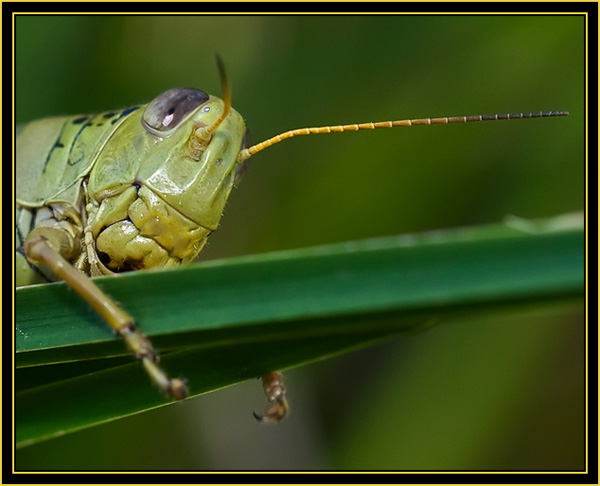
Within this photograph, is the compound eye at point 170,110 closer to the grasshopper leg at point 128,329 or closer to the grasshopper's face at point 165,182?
the grasshopper's face at point 165,182

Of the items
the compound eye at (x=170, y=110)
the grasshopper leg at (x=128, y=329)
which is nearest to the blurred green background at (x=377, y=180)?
the compound eye at (x=170, y=110)

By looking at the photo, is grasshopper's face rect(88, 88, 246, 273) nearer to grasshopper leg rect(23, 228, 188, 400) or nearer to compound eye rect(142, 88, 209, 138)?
compound eye rect(142, 88, 209, 138)

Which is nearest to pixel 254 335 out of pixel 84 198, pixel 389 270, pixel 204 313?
pixel 204 313

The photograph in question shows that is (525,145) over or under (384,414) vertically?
over

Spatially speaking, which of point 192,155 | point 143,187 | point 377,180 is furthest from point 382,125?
point 377,180

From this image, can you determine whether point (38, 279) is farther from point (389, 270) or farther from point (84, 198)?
point (389, 270)

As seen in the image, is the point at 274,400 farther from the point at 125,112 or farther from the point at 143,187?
the point at 125,112
